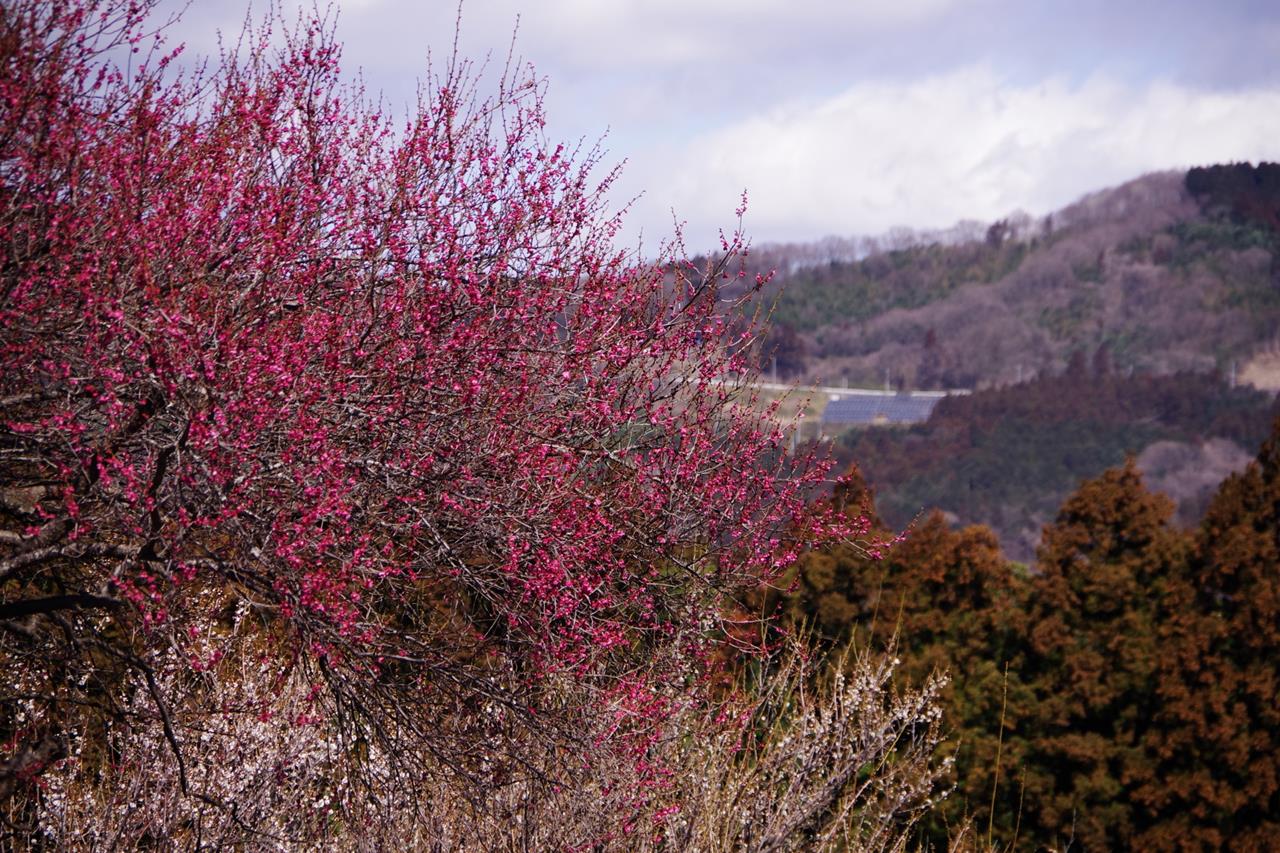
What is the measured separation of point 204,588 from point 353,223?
6.90 ft

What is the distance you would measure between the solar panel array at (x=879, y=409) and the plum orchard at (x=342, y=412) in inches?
3061

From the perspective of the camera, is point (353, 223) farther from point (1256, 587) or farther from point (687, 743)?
point (1256, 587)

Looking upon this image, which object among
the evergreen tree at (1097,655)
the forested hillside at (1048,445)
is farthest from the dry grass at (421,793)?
the forested hillside at (1048,445)

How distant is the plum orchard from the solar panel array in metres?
77.7

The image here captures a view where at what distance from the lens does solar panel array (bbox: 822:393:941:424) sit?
86.0 metres

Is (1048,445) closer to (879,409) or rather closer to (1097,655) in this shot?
(879,409)

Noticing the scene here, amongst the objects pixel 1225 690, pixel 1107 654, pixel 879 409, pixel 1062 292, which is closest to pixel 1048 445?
pixel 879 409

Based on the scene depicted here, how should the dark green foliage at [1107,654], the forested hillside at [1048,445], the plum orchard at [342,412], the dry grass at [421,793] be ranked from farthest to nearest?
the forested hillside at [1048,445]
the dark green foliage at [1107,654]
the dry grass at [421,793]
the plum orchard at [342,412]

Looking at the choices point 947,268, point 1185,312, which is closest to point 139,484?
point 1185,312

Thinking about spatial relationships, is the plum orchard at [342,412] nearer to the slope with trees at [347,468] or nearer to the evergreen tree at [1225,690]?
the slope with trees at [347,468]

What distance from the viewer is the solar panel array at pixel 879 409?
8600 cm

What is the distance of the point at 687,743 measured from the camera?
7.51m

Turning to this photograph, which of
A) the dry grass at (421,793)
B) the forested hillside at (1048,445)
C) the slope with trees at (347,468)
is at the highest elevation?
the slope with trees at (347,468)

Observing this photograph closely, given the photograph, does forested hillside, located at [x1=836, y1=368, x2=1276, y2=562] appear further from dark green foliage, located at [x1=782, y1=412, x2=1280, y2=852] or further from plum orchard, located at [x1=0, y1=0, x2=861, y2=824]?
plum orchard, located at [x1=0, y1=0, x2=861, y2=824]
